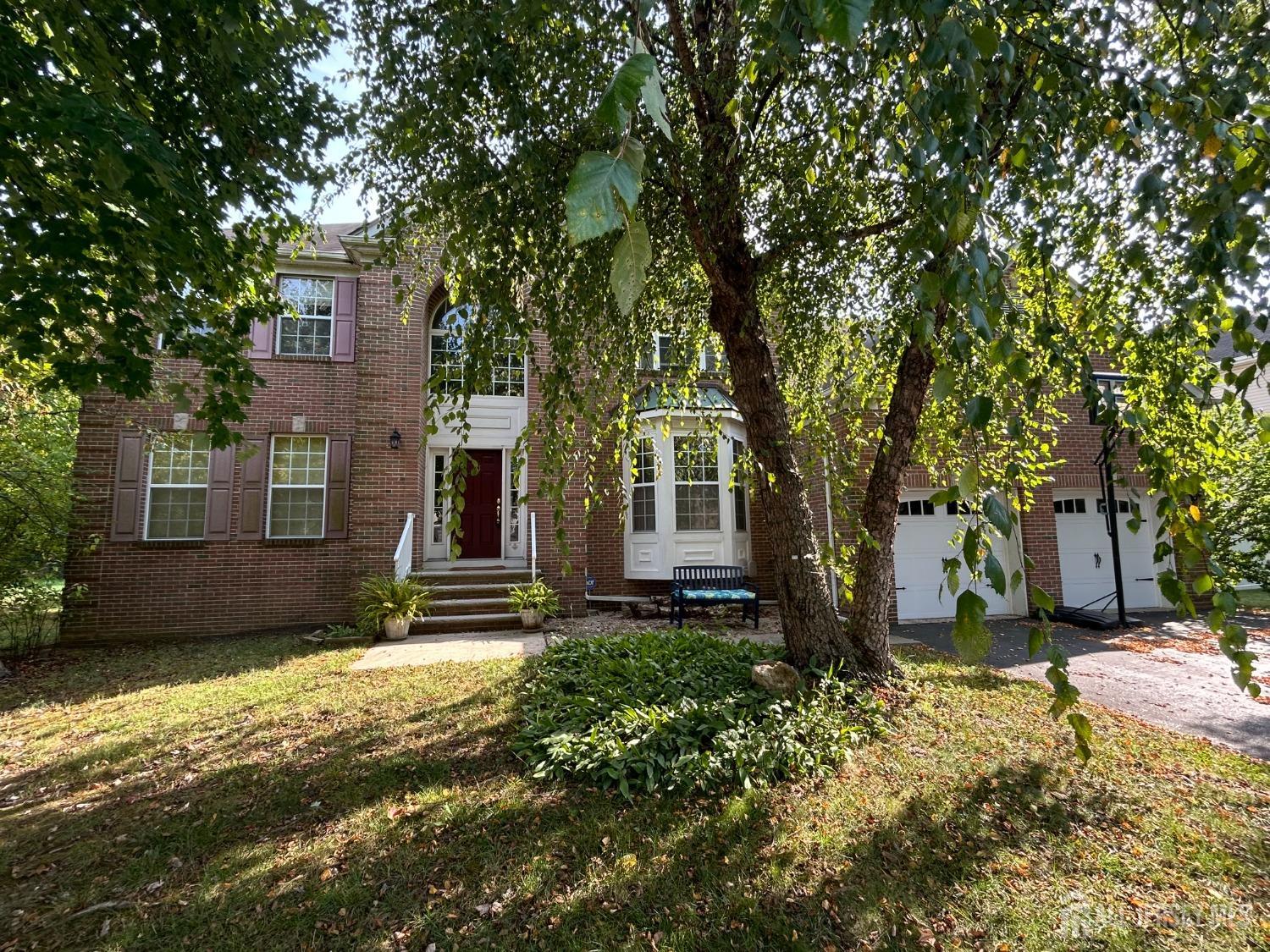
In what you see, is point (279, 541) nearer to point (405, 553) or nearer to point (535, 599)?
point (405, 553)

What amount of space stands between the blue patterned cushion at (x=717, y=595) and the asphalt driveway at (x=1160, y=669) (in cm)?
234

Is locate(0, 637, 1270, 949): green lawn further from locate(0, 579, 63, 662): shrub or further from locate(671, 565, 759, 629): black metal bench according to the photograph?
locate(0, 579, 63, 662): shrub

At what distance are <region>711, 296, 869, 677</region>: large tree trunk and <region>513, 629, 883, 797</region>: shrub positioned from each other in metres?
0.32

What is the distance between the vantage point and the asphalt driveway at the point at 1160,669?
16.0 ft

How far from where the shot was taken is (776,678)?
4457 mm

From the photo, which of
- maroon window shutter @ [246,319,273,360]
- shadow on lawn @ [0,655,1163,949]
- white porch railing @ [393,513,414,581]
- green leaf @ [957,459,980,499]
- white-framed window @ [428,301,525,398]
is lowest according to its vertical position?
shadow on lawn @ [0,655,1163,949]

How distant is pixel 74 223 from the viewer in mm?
3033

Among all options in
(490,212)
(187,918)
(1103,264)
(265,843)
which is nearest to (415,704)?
(265,843)

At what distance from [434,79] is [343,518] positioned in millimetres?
8492

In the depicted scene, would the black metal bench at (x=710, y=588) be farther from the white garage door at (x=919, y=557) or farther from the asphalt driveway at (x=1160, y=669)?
the white garage door at (x=919, y=557)

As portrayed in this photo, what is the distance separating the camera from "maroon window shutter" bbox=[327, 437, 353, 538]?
9.60 m

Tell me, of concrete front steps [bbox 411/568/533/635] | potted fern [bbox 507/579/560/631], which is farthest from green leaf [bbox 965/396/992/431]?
concrete front steps [bbox 411/568/533/635]

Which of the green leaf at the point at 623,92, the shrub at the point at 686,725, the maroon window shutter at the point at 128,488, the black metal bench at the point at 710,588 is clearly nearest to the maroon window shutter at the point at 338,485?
the maroon window shutter at the point at 128,488

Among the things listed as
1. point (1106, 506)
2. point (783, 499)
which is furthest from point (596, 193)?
point (1106, 506)
